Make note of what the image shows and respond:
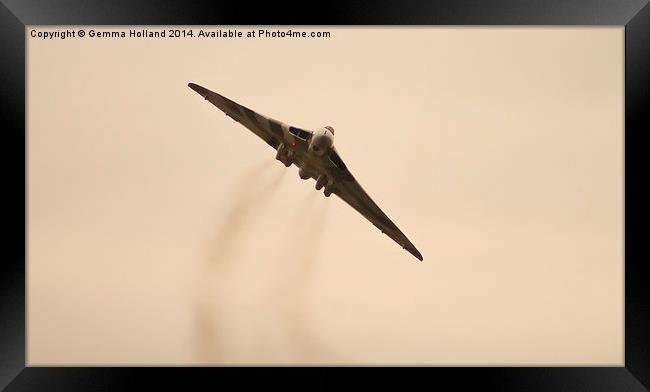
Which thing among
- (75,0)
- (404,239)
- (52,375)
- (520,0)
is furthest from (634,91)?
(52,375)

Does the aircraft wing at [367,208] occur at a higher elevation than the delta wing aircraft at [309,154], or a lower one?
lower

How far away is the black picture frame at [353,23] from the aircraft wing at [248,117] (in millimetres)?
4262

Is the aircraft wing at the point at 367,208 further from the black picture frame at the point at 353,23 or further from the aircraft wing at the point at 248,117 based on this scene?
the black picture frame at the point at 353,23

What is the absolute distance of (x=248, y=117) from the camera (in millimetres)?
22359

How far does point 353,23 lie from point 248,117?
6.63 metres

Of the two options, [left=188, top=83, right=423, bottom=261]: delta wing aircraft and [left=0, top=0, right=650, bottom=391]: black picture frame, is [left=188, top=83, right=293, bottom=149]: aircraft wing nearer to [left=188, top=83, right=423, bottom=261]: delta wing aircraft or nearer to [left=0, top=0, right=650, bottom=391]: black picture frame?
[left=188, top=83, right=423, bottom=261]: delta wing aircraft

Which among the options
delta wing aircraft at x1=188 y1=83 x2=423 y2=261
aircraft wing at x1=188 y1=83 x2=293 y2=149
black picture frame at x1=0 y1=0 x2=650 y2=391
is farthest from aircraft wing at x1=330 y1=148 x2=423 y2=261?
black picture frame at x1=0 y1=0 x2=650 y2=391

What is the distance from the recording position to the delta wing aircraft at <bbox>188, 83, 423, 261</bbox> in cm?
2100

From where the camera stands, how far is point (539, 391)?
61.6ft

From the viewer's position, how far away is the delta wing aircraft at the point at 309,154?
21000 mm

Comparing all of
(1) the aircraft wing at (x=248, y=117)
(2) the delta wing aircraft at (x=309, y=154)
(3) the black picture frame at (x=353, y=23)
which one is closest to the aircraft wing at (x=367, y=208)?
(2) the delta wing aircraft at (x=309, y=154)

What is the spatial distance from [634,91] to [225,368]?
712 inches

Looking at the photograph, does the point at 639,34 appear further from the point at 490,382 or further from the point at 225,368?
the point at 225,368

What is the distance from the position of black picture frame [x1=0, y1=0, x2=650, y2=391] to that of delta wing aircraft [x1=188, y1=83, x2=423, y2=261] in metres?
4.09
